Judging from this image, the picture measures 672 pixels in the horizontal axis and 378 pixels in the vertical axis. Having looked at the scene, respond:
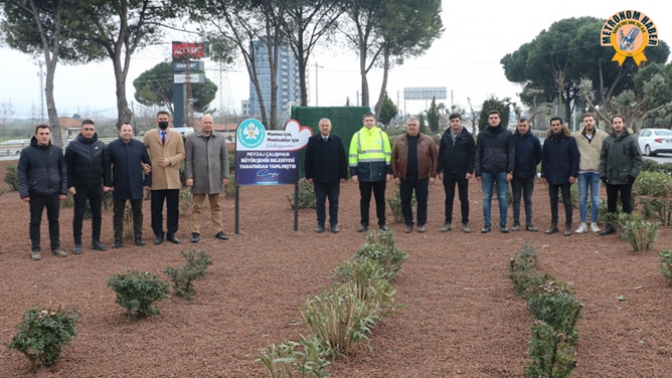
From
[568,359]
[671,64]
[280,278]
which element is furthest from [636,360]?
[671,64]

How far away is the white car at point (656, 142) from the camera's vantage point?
99.6 ft

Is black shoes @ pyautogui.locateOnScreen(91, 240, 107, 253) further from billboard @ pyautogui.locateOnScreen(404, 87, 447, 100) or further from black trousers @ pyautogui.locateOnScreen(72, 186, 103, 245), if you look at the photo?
billboard @ pyautogui.locateOnScreen(404, 87, 447, 100)

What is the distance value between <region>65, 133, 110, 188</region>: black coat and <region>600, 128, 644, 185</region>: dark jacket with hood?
6491mm

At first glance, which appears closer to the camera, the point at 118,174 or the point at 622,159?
the point at 118,174

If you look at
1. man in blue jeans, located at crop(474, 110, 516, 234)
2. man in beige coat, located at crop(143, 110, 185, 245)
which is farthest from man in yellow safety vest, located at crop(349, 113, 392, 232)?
man in beige coat, located at crop(143, 110, 185, 245)

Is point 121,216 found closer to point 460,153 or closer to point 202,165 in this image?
point 202,165

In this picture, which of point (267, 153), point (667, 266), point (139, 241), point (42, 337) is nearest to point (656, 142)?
point (267, 153)

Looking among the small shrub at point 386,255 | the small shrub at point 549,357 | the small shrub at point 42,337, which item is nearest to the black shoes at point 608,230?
the small shrub at point 386,255

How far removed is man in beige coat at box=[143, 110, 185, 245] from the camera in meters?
8.98

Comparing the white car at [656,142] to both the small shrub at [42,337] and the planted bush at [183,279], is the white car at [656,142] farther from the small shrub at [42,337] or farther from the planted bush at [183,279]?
the small shrub at [42,337]

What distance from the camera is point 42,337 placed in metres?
4.35

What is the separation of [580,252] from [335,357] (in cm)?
450

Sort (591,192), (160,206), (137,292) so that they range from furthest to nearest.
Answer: (591,192) < (160,206) < (137,292)

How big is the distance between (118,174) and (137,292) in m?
3.70
